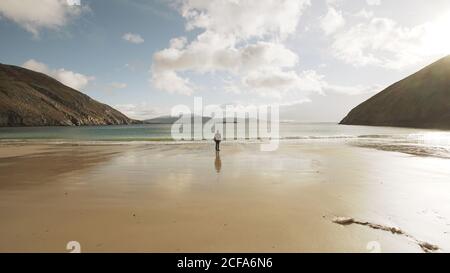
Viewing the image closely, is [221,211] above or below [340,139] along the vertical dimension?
below

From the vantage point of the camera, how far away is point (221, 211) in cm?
771

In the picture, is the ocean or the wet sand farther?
the ocean

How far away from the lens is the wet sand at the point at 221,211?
5621 mm

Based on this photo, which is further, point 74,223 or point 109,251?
point 74,223

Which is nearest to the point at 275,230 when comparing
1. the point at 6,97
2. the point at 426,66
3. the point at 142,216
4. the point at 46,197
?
the point at 142,216

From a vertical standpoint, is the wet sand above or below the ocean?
below

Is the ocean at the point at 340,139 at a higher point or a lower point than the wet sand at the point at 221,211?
higher

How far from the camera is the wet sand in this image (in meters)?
5.62

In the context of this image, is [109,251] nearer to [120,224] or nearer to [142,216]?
[120,224]

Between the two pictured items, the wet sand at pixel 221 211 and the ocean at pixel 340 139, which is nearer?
the wet sand at pixel 221 211

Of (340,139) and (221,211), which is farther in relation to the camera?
(340,139)
